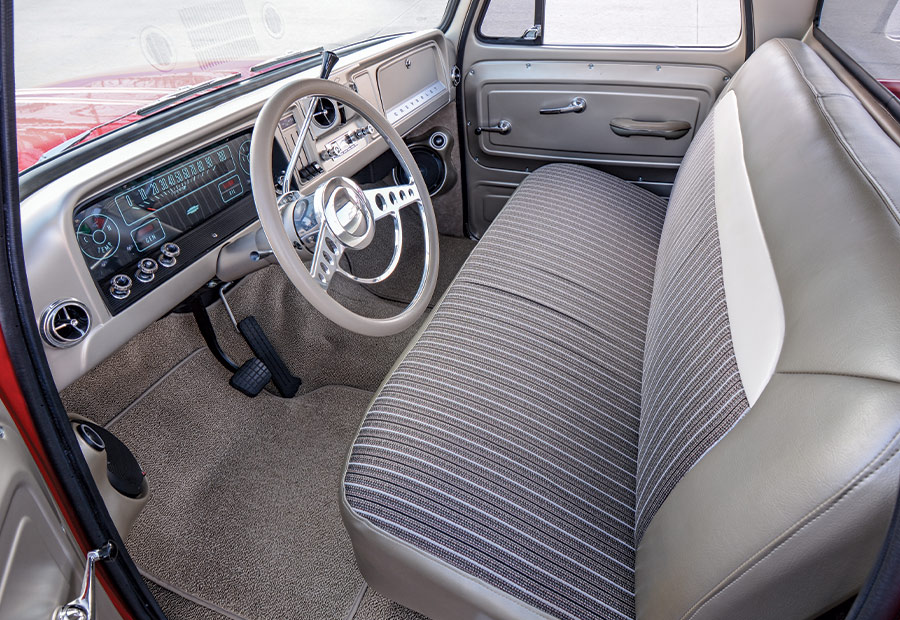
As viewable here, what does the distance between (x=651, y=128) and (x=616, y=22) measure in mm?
379

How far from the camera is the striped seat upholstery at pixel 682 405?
56cm

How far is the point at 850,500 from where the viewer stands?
0.51 m

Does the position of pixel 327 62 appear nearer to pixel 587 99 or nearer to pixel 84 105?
pixel 84 105

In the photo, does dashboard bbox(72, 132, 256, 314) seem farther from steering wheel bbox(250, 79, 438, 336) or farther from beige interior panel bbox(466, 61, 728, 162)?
beige interior panel bbox(466, 61, 728, 162)

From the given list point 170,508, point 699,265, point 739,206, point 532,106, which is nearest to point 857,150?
point 739,206

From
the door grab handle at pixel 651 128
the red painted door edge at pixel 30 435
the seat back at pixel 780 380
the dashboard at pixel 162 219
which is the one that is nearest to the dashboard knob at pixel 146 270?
the dashboard at pixel 162 219

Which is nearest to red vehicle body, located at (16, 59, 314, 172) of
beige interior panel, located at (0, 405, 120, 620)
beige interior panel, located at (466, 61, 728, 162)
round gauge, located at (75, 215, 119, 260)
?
round gauge, located at (75, 215, 119, 260)

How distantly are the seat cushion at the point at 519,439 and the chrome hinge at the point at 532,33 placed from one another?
0.92 m

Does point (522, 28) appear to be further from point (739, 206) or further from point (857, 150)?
point (857, 150)

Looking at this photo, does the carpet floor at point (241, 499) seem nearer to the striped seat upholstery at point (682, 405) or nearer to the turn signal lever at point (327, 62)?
the striped seat upholstery at point (682, 405)

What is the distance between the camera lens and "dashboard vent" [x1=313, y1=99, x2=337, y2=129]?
159 cm

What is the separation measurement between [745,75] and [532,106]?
2.61 ft

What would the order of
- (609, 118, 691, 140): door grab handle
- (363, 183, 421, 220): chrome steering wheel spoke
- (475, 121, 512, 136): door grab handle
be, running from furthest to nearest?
(475, 121, 512, 136): door grab handle
(609, 118, 691, 140): door grab handle
(363, 183, 421, 220): chrome steering wheel spoke

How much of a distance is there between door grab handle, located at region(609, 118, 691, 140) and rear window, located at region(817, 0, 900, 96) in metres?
0.46
